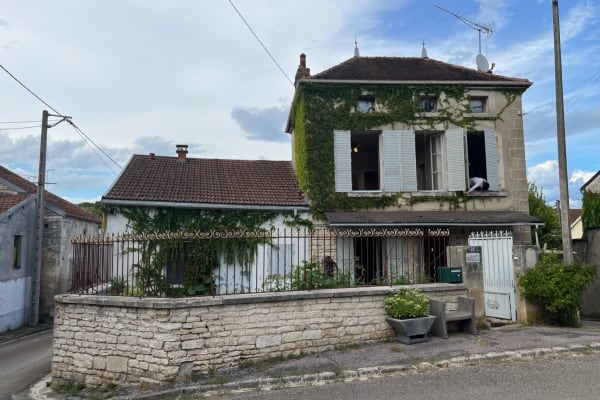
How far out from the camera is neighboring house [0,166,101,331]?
13922 millimetres

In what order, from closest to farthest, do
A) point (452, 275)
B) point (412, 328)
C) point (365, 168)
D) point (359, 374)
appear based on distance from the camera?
1. point (359, 374)
2. point (412, 328)
3. point (452, 275)
4. point (365, 168)

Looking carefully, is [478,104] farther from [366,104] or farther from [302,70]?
[302,70]

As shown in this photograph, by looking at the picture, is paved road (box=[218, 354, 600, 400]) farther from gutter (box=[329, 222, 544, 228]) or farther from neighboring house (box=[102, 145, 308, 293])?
gutter (box=[329, 222, 544, 228])

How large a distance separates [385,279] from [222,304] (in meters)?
3.18

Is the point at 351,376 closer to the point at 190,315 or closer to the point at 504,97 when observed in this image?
the point at 190,315

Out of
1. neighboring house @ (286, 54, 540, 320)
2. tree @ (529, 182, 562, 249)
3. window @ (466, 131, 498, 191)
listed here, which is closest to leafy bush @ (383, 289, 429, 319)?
neighboring house @ (286, 54, 540, 320)

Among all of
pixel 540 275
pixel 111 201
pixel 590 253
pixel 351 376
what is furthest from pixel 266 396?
pixel 590 253

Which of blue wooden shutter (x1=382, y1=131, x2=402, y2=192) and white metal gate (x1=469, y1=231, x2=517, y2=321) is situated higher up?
blue wooden shutter (x1=382, y1=131, x2=402, y2=192)

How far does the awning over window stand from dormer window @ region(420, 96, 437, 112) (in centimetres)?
327

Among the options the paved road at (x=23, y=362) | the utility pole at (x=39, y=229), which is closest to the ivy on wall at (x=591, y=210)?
the paved road at (x=23, y=362)

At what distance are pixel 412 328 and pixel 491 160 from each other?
25.5 ft

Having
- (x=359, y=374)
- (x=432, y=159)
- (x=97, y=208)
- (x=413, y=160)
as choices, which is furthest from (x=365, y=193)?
(x=97, y=208)

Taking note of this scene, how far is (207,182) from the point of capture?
13578mm

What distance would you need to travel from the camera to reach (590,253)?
11648 millimetres
